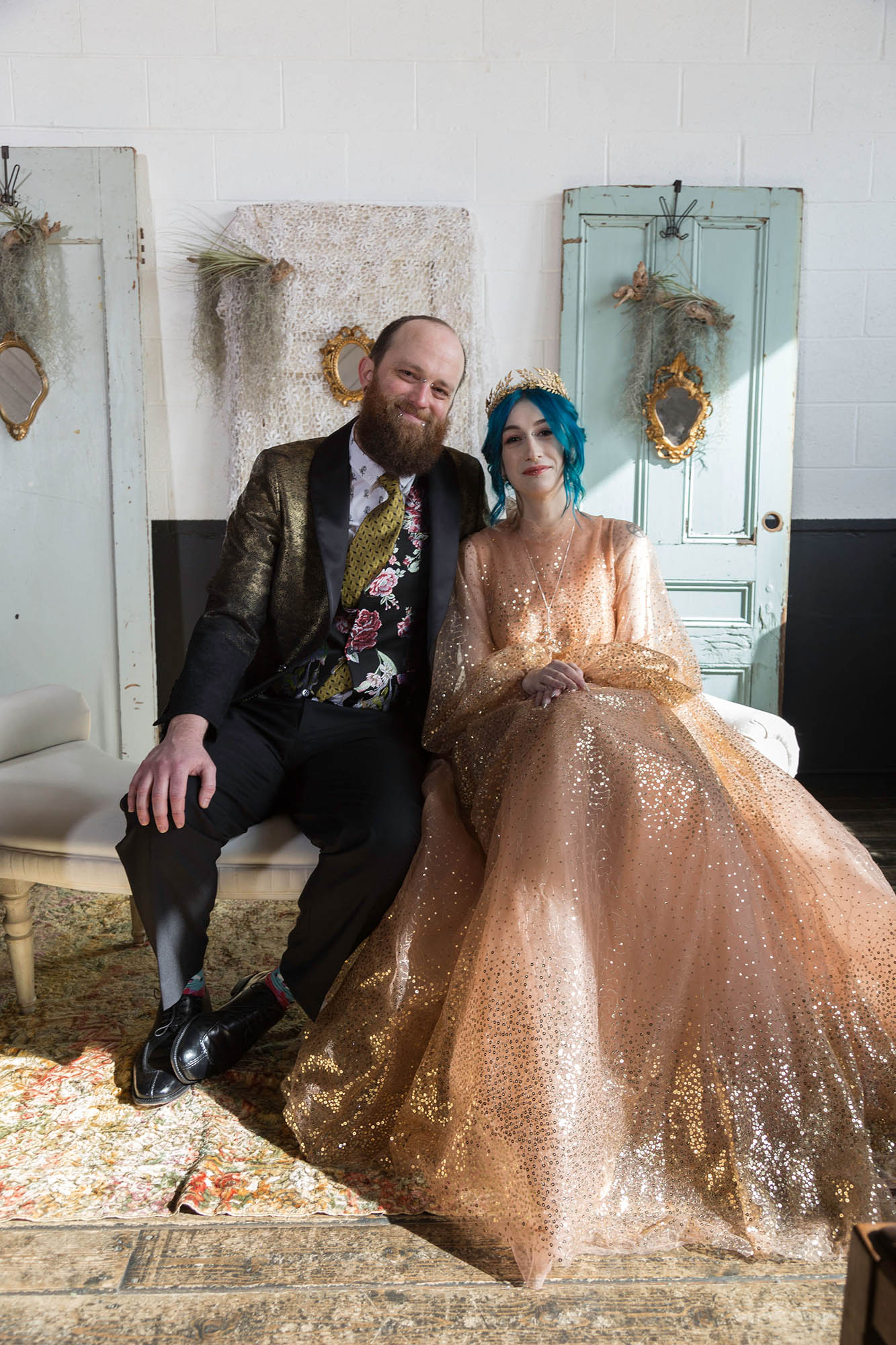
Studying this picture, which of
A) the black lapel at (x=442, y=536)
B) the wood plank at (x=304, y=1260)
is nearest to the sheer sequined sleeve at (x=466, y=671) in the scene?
the black lapel at (x=442, y=536)

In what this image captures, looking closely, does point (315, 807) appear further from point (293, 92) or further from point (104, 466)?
point (293, 92)

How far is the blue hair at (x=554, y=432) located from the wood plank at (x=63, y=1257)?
1.69 metres

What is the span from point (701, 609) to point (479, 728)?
2.17 m

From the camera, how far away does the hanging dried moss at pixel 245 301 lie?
3648 mm

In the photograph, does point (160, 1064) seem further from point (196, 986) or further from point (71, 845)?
point (71, 845)

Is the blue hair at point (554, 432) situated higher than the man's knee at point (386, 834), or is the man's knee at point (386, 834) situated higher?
the blue hair at point (554, 432)

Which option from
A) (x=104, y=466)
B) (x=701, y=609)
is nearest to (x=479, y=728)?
(x=701, y=609)

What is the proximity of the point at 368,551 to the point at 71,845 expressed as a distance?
0.93m

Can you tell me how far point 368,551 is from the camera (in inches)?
87.7

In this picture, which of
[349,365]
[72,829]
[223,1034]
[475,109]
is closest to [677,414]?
[349,365]

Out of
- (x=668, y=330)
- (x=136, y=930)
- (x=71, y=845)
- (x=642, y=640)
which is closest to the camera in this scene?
(x=71, y=845)

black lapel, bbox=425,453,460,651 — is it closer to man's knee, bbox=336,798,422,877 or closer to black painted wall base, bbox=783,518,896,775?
man's knee, bbox=336,798,422,877

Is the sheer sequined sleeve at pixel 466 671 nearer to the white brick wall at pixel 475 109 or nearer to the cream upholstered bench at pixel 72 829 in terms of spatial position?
the cream upholstered bench at pixel 72 829

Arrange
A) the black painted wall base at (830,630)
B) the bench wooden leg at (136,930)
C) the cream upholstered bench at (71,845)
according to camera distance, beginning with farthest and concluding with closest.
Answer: the black painted wall base at (830,630) → the bench wooden leg at (136,930) → the cream upholstered bench at (71,845)
